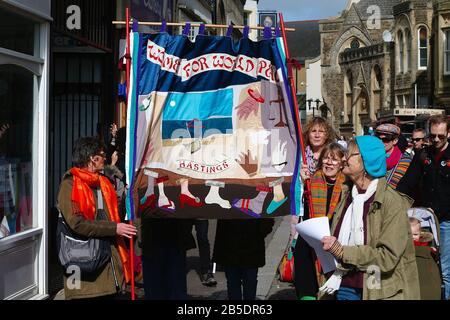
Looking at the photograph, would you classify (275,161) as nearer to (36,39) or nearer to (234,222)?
(234,222)

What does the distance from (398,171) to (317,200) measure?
6.69ft

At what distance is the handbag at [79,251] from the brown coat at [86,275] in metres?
0.07

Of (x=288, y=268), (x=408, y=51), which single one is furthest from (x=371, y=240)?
(x=408, y=51)

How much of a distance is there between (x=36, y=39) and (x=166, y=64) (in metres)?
2.37

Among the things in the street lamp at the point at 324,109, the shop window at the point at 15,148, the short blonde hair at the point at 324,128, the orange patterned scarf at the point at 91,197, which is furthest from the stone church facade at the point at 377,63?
the orange patterned scarf at the point at 91,197

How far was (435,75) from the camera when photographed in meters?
41.6

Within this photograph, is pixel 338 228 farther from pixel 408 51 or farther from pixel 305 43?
pixel 305 43

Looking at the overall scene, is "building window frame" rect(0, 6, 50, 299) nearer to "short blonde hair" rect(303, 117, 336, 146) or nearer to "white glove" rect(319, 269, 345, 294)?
"short blonde hair" rect(303, 117, 336, 146)

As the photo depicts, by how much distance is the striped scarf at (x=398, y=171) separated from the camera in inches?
290

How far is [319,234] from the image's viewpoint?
15.1 feet

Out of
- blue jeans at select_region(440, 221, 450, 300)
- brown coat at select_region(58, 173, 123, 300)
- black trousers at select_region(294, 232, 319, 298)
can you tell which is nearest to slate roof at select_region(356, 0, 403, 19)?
blue jeans at select_region(440, 221, 450, 300)

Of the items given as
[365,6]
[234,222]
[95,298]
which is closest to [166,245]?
[234,222]

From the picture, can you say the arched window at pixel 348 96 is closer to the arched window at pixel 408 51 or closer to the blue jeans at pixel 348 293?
the arched window at pixel 408 51
